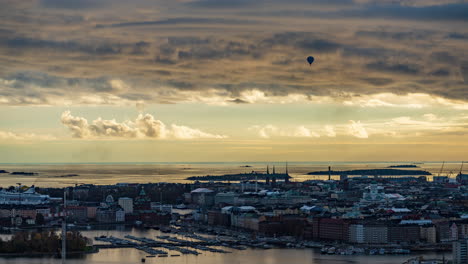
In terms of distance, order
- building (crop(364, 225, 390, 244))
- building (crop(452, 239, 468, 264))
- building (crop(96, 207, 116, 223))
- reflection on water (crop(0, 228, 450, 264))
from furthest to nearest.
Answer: building (crop(96, 207, 116, 223)) < building (crop(364, 225, 390, 244)) < reflection on water (crop(0, 228, 450, 264)) < building (crop(452, 239, 468, 264))

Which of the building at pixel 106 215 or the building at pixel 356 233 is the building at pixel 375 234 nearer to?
the building at pixel 356 233

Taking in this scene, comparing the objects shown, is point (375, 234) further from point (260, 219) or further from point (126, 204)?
point (126, 204)

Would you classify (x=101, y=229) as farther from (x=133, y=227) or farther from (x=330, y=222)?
(x=330, y=222)

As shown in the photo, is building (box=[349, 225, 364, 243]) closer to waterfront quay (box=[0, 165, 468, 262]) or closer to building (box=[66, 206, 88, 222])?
waterfront quay (box=[0, 165, 468, 262])

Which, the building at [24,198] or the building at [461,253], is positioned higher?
the building at [24,198]

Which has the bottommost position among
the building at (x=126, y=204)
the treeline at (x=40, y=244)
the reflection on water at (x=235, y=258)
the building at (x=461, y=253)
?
the reflection on water at (x=235, y=258)

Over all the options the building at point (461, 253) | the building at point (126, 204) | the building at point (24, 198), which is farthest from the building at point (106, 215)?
the building at point (461, 253)

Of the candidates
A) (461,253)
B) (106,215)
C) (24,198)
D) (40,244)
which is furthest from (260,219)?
(24,198)

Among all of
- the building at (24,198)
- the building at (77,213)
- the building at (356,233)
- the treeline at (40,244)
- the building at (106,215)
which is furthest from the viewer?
the building at (24,198)

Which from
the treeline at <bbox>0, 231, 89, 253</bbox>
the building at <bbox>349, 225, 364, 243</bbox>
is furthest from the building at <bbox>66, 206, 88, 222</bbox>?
the treeline at <bbox>0, 231, 89, 253</bbox>

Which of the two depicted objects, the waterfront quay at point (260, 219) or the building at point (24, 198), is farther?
the building at point (24, 198)

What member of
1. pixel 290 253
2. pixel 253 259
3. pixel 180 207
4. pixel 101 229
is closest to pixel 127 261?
pixel 253 259
